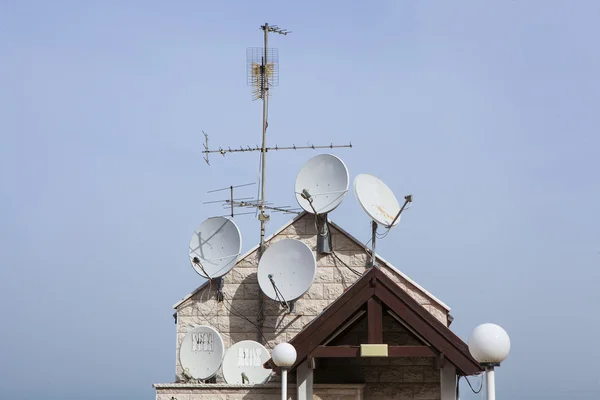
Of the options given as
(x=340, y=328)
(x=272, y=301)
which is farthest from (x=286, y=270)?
(x=340, y=328)

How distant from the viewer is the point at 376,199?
794 inches

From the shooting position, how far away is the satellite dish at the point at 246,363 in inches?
760

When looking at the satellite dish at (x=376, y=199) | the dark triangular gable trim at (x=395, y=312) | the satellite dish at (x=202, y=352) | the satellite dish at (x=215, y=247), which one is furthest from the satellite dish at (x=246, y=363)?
the satellite dish at (x=376, y=199)

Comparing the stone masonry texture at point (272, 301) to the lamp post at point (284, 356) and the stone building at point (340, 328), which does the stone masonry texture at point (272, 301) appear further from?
the lamp post at point (284, 356)

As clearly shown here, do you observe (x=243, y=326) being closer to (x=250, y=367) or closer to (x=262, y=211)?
(x=250, y=367)

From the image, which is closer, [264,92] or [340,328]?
[340,328]

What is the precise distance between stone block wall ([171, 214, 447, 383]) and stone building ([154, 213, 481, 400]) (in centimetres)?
2

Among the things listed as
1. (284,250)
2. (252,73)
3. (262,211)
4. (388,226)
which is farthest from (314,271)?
(252,73)

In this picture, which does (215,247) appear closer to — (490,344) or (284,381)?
(284,381)

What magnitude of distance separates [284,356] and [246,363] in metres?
4.39

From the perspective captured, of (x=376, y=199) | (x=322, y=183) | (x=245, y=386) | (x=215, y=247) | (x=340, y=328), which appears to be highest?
(x=322, y=183)

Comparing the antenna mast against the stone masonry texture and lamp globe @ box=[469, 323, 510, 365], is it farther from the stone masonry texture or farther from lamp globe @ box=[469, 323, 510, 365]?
lamp globe @ box=[469, 323, 510, 365]

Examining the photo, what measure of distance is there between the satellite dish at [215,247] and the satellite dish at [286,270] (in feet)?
3.89

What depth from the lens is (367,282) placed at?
15.7m
